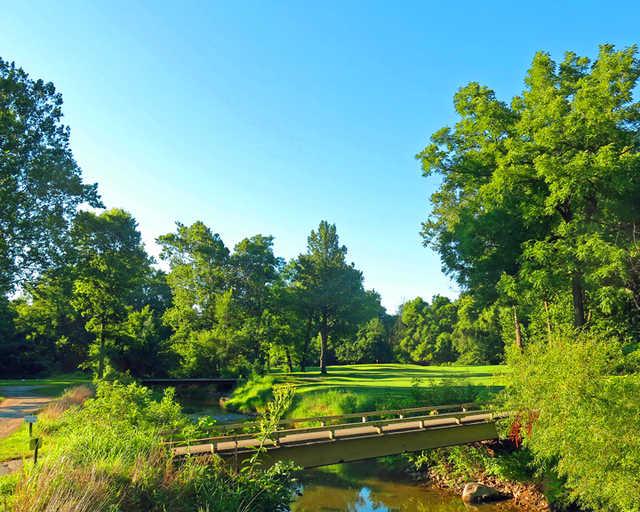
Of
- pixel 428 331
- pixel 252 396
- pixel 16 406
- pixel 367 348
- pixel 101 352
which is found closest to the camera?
pixel 16 406

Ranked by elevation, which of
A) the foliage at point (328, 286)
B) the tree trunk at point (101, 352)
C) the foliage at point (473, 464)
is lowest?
the foliage at point (473, 464)

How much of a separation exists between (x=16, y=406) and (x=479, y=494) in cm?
2493

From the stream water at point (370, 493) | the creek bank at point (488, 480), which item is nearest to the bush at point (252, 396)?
the stream water at point (370, 493)

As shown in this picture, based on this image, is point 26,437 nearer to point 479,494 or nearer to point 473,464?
point 479,494

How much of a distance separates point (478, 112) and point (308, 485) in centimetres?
2113

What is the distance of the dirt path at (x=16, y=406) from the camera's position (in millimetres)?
20234

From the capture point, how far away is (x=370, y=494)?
69.7ft

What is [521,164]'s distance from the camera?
2403 cm

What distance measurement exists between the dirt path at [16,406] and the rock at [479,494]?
18.7 meters

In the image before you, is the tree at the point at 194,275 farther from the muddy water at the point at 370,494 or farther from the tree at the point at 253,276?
the muddy water at the point at 370,494

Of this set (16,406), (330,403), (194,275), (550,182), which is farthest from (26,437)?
(194,275)

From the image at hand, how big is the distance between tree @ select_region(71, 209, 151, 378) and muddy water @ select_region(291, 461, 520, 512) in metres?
25.6

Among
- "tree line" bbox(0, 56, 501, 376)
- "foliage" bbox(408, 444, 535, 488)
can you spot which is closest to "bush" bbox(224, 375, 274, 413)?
"tree line" bbox(0, 56, 501, 376)

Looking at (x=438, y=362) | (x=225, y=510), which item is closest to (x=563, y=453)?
(x=225, y=510)
